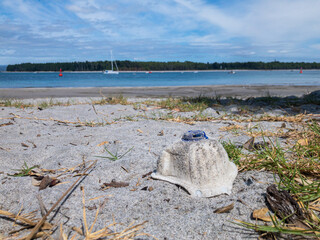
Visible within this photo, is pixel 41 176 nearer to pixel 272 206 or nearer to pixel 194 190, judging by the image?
pixel 194 190

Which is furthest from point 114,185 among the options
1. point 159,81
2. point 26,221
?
point 159,81

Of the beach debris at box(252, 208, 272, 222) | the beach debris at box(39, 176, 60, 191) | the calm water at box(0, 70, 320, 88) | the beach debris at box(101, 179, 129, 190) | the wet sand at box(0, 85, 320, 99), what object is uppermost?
the beach debris at box(252, 208, 272, 222)

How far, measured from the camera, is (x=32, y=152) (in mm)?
2559

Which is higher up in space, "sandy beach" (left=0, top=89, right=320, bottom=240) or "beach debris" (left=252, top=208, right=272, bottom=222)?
"beach debris" (left=252, top=208, right=272, bottom=222)

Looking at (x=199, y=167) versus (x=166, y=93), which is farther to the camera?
(x=166, y=93)

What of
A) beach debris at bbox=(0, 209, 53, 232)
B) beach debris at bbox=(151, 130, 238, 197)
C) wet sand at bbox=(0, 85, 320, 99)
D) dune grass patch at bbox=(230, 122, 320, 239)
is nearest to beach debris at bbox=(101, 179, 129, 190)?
beach debris at bbox=(151, 130, 238, 197)

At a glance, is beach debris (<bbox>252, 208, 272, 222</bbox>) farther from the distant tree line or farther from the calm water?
the distant tree line

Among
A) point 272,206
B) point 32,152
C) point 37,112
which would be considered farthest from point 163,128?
point 37,112

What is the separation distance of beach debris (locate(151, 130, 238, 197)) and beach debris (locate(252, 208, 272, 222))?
238 mm

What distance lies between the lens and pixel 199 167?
5.47ft

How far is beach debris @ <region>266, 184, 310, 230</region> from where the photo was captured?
52.6 inches

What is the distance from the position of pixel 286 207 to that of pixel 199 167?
52cm

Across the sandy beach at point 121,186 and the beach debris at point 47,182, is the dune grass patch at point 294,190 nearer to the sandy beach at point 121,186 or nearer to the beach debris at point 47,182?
the sandy beach at point 121,186

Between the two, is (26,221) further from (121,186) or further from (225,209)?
(225,209)
